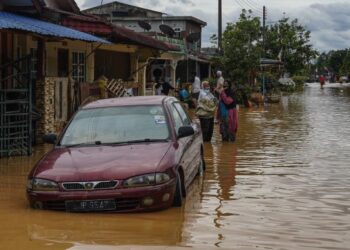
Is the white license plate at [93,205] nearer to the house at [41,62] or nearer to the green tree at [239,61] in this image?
the house at [41,62]

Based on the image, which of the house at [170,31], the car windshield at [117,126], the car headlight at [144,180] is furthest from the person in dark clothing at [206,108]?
the house at [170,31]

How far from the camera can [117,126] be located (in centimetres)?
921

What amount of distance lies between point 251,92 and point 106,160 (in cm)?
2922

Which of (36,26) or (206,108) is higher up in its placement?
(36,26)

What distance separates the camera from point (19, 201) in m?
8.96

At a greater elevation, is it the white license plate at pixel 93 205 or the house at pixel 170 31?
the house at pixel 170 31

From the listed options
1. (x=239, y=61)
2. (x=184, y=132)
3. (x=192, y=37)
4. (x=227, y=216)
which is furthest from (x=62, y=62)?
(x=192, y=37)

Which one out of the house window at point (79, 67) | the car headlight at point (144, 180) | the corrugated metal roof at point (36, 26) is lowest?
the car headlight at point (144, 180)

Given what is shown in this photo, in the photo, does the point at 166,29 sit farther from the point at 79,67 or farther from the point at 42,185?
the point at 42,185

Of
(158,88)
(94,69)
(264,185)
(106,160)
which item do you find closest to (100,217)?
(106,160)

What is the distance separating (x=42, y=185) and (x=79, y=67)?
13.5m

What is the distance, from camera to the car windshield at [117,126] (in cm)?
898

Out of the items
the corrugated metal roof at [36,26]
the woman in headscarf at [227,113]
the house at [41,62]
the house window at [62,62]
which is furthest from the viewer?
the house window at [62,62]

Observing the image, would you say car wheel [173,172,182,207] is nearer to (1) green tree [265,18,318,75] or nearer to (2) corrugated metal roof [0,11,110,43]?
(2) corrugated metal roof [0,11,110,43]
